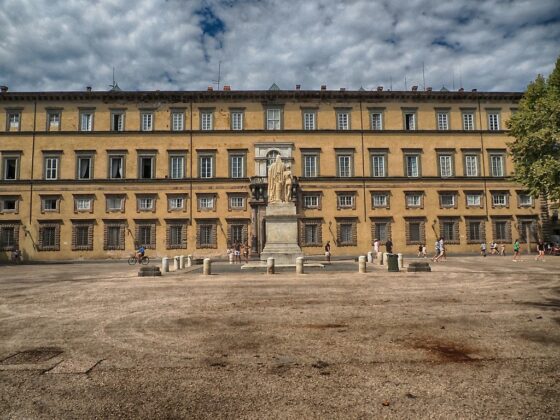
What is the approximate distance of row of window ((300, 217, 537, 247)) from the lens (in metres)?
35.8

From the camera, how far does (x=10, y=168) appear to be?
35875 millimetres

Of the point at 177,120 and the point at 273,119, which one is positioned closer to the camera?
the point at 177,120

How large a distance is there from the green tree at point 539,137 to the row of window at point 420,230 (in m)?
9.62

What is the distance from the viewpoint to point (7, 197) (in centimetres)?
3516

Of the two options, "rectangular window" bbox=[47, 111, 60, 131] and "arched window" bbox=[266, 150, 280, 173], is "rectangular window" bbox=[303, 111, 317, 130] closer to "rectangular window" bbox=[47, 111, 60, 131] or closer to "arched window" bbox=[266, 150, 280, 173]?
"arched window" bbox=[266, 150, 280, 173]

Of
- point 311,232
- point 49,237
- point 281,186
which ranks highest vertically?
point 281,186

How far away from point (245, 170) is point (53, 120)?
1962cm

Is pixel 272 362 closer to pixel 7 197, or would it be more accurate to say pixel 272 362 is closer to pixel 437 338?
pixel 437 338

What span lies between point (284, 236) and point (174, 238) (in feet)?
A: 59.6

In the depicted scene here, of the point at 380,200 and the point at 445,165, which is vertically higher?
the point at 445,165

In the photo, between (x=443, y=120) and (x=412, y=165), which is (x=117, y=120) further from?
(x=443, y=120)

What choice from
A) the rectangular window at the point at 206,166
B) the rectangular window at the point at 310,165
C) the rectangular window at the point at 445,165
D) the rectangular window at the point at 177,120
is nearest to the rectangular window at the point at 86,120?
the rectangular window at the point at 177,120

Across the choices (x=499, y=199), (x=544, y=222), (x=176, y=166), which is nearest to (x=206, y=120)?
(x=176, y=166)

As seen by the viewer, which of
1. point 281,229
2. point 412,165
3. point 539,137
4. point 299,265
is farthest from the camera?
point 412,165
